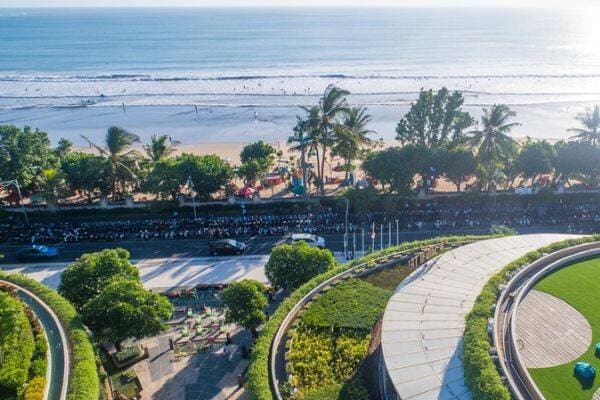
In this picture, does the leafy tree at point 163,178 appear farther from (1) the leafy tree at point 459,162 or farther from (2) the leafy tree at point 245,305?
(1) the leafy tree at point 459,162

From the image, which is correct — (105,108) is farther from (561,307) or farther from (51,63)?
(561,307)

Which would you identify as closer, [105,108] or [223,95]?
[105,108]

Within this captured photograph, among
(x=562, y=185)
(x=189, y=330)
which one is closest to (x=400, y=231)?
(x=562, y=185)

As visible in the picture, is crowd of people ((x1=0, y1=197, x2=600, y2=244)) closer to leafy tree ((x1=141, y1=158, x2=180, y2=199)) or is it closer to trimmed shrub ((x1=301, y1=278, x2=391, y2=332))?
leafy tree ((x1=141, y1=158, x2=180, y2=199))

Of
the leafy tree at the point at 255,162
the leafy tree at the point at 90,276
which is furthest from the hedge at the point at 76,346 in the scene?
the leafy tree at the point at 255,162

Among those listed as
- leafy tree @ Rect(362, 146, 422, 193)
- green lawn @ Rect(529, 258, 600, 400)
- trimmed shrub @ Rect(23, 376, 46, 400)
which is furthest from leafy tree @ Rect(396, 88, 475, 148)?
trimmed shrub @ Rect(23, 376, 46, 400)

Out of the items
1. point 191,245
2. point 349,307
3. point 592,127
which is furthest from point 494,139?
point 349,307
